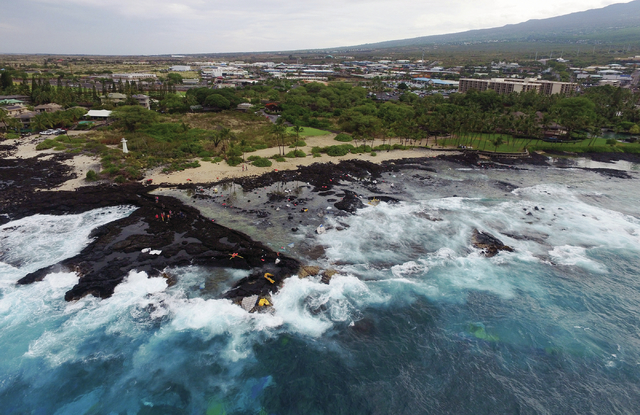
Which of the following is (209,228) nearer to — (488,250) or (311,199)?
(311,199)

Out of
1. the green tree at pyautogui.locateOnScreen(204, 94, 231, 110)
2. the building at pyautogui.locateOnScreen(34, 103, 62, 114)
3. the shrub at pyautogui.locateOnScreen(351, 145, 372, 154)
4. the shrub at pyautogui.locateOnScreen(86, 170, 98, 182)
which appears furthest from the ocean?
the green tree at pyautogui.locateOnScreen(204, 94, 231, 110)

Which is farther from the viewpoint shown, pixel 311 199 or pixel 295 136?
pixel 295 136

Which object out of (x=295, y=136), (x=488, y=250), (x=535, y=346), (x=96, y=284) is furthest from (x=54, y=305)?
(x=295, y=136)

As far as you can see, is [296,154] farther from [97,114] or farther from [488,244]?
[97,114]

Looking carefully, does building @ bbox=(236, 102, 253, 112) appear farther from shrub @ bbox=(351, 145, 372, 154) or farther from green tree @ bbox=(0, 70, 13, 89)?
green tree @ bbox=(0, 70, 13, 89)

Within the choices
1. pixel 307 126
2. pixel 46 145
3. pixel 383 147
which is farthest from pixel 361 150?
pixel 46 145
